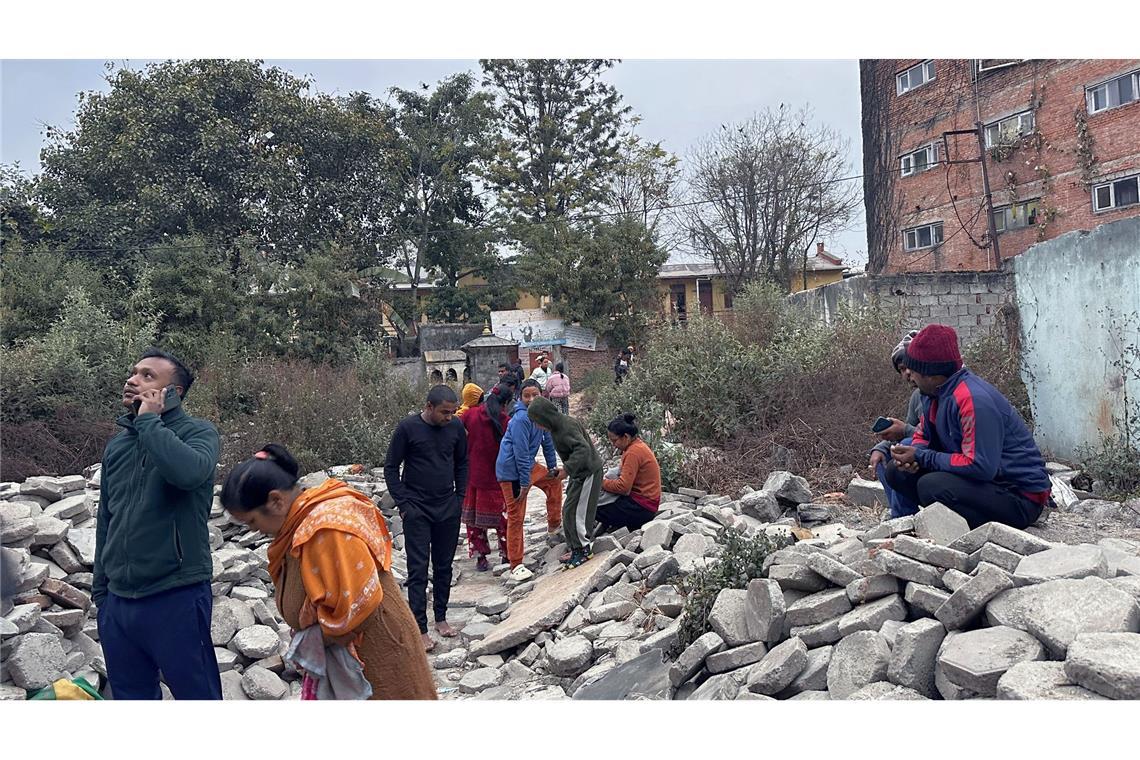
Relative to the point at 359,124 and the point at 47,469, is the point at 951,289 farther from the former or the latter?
the point at 359,124

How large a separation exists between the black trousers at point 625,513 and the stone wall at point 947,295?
313 inches

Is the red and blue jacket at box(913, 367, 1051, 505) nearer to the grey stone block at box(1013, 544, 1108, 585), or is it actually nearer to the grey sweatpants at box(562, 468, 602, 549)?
the grey stone block at box(1013, 544, 1108, 585)

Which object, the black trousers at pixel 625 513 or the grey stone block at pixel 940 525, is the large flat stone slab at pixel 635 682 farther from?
the black trousers at pixel 625 513

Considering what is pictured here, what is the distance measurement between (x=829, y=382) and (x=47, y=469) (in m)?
10.2

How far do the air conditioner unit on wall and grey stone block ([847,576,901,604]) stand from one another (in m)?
19.0

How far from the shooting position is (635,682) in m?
4.50

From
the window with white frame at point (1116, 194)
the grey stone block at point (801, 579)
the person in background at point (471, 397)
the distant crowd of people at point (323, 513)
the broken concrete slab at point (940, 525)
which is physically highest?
the window with white frame at point (1116, 194)

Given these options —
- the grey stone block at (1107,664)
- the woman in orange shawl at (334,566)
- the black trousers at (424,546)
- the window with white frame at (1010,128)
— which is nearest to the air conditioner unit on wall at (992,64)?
the window with white frame at (1010,128)

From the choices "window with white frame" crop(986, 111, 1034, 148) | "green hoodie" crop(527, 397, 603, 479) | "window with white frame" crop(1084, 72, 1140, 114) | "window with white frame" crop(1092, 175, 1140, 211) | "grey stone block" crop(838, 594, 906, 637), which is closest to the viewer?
"grey stone block" crop(838, 594, 906, 637)

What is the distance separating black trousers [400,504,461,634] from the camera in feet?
19.2

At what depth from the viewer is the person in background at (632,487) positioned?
7.18m

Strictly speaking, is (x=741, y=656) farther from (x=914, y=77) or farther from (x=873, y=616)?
(x=914, y=77)

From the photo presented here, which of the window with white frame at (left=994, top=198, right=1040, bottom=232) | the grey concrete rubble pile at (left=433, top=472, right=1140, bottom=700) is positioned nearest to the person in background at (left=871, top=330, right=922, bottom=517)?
the grey concrete rubble pile at (left=433, top=472, right=1140, bottom=700)

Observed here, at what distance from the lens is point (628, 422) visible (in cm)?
705
